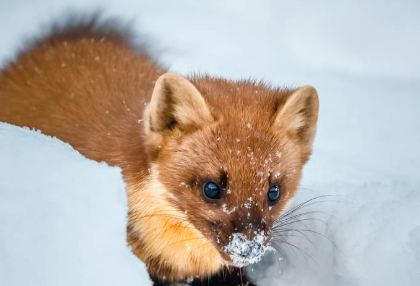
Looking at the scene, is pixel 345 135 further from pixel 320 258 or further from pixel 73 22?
pixel 73 22

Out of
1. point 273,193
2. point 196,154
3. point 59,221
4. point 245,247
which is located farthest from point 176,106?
point 59,221

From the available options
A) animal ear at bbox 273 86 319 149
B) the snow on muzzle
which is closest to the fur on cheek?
the snow on muzzle

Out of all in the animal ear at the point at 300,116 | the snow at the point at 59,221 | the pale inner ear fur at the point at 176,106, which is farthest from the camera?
the animal ear at the point at 300,116

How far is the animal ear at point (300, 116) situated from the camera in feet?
6.62

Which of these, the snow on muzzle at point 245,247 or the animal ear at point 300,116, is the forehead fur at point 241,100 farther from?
the snow on muzzle at point 245,247

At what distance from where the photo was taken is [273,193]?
193 centimetres

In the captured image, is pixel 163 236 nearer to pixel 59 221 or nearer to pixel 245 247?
pixel 245 247

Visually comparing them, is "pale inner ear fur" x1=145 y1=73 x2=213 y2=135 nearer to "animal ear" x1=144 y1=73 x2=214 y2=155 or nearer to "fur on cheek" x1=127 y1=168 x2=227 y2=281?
"animal ear" x1=144 y1=73 x2=214 y2=155

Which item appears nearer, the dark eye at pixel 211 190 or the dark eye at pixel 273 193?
the dark eye at pixel 211 190

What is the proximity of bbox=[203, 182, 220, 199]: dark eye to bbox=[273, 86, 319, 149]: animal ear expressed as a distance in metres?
0.43

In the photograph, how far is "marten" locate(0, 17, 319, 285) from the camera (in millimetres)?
1765

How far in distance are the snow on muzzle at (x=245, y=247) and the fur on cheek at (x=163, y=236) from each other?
12.3 inches

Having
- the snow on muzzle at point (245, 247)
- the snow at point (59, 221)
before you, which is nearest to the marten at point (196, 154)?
the snow on muzzle at point (245, 247)

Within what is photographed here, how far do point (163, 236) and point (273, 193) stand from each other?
23.5 inches
